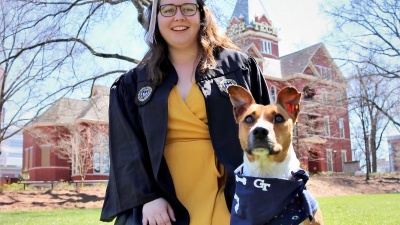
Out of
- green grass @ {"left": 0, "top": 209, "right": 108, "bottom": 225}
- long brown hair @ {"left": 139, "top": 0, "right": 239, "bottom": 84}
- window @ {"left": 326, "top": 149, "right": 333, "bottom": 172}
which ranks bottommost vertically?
green grass @ {"left": 0, "top": 209, "right": 108, "bottom": 225}

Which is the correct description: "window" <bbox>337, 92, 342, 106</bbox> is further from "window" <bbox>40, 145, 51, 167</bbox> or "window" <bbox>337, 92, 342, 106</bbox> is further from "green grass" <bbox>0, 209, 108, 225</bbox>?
Answer: "window" <bbox>40, 145, 51, 167</bbox>

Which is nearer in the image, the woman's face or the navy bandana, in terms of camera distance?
the navy bandana

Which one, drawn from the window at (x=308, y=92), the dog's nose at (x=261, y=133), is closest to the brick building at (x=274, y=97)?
the window at (x=308, y=92)

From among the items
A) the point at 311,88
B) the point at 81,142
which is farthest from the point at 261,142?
the point at 81,142

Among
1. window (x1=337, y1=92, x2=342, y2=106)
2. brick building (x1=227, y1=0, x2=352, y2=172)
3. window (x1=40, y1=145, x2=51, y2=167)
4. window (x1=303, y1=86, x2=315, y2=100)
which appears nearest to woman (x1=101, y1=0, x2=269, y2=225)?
window (x1=303, y1=86, x2=315, y2=100)

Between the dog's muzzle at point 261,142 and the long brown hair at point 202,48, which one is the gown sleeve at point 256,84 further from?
the dog's muzzle at point 261,142

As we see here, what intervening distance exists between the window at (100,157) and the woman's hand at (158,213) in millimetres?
30481

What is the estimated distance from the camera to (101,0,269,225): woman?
333 centimetres

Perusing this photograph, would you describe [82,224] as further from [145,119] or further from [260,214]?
[260,214]

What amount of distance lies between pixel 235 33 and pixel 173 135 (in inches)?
622

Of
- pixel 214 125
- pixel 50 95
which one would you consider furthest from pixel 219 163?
pixel 50 95

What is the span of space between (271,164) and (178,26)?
4.51 feet

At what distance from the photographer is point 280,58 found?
145 ft

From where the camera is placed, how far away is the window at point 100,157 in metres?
33.3
